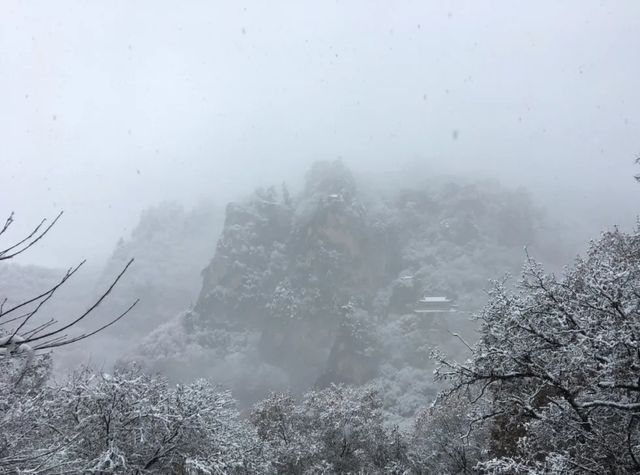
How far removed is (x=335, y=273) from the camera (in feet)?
369

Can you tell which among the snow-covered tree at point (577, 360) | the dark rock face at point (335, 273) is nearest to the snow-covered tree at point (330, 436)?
the snow-covered tree at point (577, 360)

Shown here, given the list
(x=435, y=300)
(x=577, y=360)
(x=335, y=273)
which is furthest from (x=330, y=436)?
(x=335, y=273)

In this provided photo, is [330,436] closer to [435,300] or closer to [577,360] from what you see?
[577,360]

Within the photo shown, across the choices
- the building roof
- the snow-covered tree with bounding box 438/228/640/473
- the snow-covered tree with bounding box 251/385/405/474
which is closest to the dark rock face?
the building roof

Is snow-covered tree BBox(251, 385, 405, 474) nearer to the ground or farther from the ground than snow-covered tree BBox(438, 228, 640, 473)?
nearer to the ground

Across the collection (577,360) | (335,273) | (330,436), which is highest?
(335,273)

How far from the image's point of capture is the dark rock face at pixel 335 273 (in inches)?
3767

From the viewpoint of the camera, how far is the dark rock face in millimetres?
95688

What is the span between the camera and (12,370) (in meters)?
16.3

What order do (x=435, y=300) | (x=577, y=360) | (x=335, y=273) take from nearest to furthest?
(x=577, y=360) < (x=435, y=300) < (x=335, y=273)

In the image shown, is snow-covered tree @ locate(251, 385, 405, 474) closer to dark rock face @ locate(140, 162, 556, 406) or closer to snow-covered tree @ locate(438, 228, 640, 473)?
snow-covered tree @ locate(438, 228, 640, 473)

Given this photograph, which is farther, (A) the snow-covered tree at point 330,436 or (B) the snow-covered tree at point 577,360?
(A) the snow-covered tree at point 330,436

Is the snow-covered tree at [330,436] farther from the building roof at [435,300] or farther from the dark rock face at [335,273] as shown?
the building roof at [435,300]

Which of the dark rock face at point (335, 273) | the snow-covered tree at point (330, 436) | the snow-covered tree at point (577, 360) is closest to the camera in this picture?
the snow-covered tree at point (577, 360)
